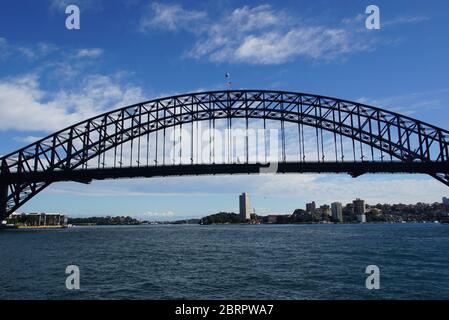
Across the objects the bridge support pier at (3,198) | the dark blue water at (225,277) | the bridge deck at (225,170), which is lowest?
the dark blue water at (225,277)

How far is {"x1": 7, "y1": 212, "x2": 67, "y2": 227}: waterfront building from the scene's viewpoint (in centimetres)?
13396

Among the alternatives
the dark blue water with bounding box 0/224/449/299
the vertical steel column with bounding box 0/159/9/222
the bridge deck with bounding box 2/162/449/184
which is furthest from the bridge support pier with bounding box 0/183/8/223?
the dark blue water with bounding box 0/224/449/299

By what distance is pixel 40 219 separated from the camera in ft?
493

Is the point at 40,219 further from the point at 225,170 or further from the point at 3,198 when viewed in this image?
the point at 225,170

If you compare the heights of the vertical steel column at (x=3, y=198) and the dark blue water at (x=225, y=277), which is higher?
the vertical steel column at (x=3, y=198)

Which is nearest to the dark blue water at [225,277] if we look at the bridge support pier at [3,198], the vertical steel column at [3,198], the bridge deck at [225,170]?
the bridge deck at [225,170]

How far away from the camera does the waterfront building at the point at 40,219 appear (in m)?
134

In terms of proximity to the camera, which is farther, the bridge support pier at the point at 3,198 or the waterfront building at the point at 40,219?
the waterfront building at the point at 40,219

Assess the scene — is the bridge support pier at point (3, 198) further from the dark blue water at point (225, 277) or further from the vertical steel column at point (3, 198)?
the dark blue water at point (225, 277)

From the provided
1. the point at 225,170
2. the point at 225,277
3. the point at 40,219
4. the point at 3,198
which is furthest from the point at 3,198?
the point at 40,219

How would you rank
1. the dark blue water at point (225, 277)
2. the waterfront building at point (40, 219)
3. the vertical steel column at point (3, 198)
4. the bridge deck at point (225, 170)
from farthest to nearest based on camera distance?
the waterfront building at point (40, 219)
the vertical steel column at point (3, 198)
the bridge deck at point (225, 170)
the dark blue water at point (225, 277)

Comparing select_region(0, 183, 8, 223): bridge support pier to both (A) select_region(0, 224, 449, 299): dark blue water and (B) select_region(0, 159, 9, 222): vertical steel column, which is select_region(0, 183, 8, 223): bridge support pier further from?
(A) select_region(0, 224, 449, 299): dark blue water
